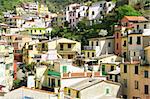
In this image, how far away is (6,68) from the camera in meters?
44.7

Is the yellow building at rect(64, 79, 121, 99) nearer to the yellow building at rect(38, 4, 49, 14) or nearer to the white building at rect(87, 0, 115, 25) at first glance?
the white building at rect(87, 0, 115, 25)

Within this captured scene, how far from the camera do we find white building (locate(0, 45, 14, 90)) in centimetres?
4274

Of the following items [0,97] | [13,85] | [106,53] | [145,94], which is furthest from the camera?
[106,53]

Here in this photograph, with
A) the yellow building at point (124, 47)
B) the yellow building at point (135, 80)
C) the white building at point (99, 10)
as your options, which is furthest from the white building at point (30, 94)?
the white building at point (99, 10)

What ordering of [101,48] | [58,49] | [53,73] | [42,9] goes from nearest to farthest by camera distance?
1. [53,73]
2. [101,48]
3. [58,49]
4. [42,9]

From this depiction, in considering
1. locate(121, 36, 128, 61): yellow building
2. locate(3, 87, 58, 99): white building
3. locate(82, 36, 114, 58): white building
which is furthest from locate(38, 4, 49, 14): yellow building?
locate(3, 87, 58, 99): white building

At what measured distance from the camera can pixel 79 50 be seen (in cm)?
5044

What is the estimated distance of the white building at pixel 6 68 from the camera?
4274 cm

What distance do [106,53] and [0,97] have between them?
19987 mm

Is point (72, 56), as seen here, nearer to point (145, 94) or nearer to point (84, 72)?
point (84, 72)

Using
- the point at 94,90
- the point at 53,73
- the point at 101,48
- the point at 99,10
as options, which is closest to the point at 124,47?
the point at 101,48

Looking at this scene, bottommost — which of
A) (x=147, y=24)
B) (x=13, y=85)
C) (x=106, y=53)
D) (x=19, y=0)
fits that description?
(x=13, y=85)

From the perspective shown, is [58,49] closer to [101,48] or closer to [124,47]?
[101,48]

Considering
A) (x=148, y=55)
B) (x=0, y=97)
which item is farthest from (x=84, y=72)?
(x=0, y=97)
